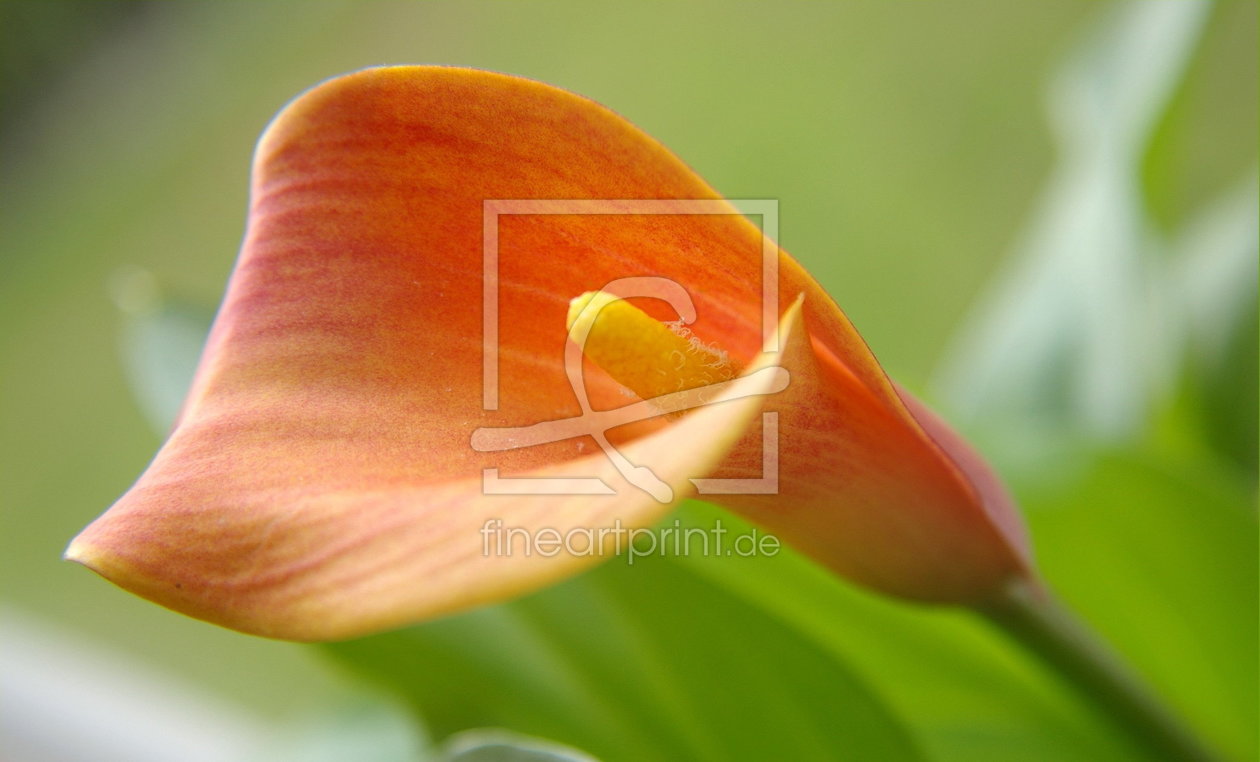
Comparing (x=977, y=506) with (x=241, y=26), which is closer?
(x=977, y=506)

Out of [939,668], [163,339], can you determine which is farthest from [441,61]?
[939,668]

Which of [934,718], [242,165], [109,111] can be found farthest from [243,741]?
[109,111]

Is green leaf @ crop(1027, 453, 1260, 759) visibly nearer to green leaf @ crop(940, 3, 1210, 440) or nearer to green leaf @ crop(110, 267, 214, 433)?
green leaf @ crop(940, 3, 1210, 440)

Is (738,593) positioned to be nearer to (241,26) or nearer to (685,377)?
(685,377)

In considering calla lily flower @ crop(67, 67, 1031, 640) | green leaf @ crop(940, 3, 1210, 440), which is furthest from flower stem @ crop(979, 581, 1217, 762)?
green leaf @ crop(940, 3, 1210, 440)

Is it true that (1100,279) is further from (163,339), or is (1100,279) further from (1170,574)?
(163,339)

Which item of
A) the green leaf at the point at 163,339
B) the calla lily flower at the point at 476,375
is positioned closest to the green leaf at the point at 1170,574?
the calla lily flower at the point at 476,375
